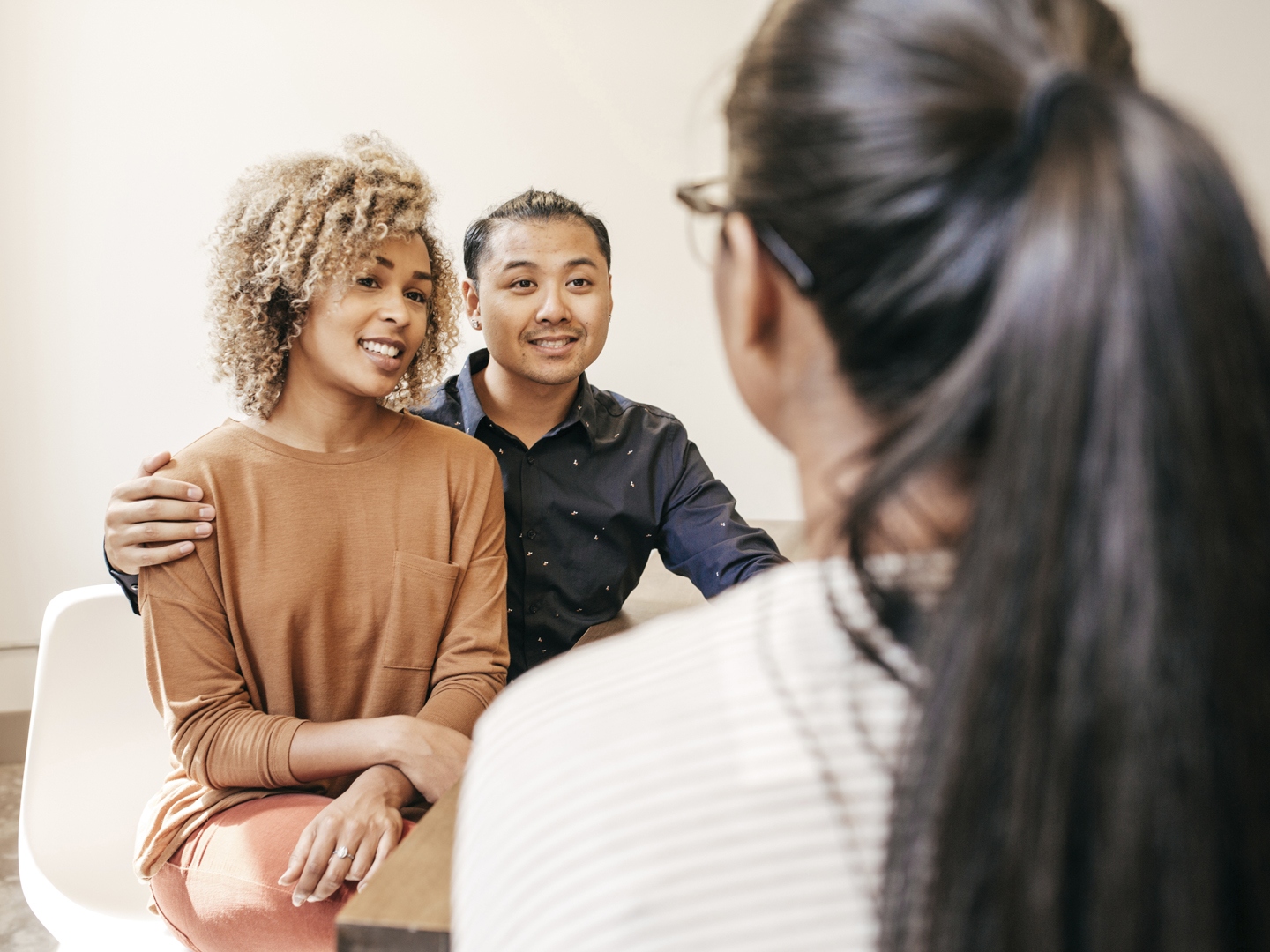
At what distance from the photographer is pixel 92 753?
1.33 metres

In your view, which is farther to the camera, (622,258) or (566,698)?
(622,258)

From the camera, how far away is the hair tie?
36cm

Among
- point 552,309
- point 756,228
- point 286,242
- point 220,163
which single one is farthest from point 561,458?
point 220,163

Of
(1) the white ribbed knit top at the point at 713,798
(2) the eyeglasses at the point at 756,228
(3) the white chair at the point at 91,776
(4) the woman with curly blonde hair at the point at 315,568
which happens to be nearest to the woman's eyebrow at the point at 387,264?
(4) the woman with curly blonde hair at the point at 315,568

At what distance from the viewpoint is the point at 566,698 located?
1.48 ft

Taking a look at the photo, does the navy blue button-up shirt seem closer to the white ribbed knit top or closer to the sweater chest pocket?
the sweater chest pocket

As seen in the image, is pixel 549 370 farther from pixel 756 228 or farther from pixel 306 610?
pixel 756 228

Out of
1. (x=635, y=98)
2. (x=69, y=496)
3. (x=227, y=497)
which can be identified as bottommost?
(x=69, y=496)

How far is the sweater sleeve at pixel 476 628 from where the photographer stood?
3.83 feet

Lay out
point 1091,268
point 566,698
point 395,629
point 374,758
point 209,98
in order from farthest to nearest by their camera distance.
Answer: point 209,98
point 395,629
point 374,758
point 566,698
point 1091,268

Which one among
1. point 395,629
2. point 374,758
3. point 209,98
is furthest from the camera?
point 209,98

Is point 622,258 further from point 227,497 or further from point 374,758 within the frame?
point 374,758

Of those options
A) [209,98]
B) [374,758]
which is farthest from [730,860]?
[209,98]

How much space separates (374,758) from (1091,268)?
975mm
